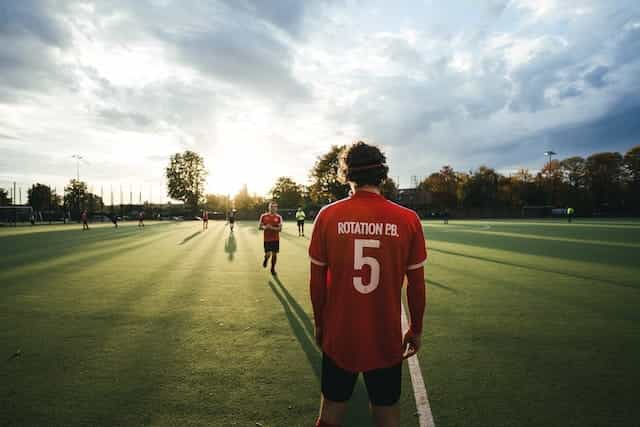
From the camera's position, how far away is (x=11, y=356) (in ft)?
14.6

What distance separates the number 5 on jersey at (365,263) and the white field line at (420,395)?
1921 millimetres

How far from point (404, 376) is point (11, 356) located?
5.17 metres

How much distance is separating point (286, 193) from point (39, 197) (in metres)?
75.2

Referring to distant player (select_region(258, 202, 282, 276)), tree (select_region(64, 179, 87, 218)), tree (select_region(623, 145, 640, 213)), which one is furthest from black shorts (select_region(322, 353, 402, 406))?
tree (select_region(64, 179, 87, 218))

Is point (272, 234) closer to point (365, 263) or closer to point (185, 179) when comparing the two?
point (365, 263)

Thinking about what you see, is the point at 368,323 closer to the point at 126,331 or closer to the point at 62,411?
the point at 62,411

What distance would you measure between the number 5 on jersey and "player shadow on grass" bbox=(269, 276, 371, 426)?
72.2 inches

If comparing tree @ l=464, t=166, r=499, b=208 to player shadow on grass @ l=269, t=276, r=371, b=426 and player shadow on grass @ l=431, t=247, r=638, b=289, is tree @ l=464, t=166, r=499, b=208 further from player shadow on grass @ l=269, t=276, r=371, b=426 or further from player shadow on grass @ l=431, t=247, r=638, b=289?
player shadow on grass @ l=269, t=276, r=371, b=426

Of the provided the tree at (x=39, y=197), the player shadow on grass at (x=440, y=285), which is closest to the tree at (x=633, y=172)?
the player shadow on grass at (x=440, y=285)

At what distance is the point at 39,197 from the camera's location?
332ft

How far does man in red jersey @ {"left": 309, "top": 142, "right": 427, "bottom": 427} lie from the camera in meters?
2.03

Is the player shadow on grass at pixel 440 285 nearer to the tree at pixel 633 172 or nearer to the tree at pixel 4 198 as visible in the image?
the tree at pixel 633 172

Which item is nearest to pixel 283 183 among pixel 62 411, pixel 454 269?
pixel 454 269

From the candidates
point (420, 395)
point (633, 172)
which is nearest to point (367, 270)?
point (420, 395)
